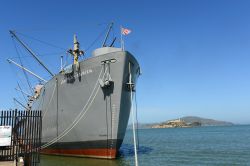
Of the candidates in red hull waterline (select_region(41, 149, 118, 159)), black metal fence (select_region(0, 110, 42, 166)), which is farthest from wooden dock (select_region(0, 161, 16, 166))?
red hull waterline (select_region(41, 149, 118, 159))

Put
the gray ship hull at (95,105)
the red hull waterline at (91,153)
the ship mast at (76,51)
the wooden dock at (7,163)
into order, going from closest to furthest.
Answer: the wooden dock at (7,163)
the gray ship hull at (95,105)
the red hull waterline at (91,153)
the ship mast at (76,51)

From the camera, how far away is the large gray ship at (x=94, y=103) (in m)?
22.4

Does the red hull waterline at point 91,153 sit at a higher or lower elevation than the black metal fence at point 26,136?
lower

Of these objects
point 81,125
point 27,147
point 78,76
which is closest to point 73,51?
point 78,76

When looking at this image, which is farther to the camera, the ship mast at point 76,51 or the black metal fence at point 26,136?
the ship mast at point 76,51

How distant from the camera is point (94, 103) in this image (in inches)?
906

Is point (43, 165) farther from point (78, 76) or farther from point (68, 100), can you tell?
point (78, 76)

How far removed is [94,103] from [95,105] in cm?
18

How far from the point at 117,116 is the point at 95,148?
3.20 metres

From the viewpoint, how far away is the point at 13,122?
50.7 feet

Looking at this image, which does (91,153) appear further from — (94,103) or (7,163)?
(7,163)

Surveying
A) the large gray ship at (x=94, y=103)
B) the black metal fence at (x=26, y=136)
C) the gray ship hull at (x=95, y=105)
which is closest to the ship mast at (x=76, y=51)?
the large gray ship at (x=94, y=103)

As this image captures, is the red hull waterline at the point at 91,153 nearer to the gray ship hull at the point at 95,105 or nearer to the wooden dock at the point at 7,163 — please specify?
the gray ship hull at the point at 95,105

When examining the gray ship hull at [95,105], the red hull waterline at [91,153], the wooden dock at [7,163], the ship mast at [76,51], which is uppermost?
the ship mast at [76,51]
